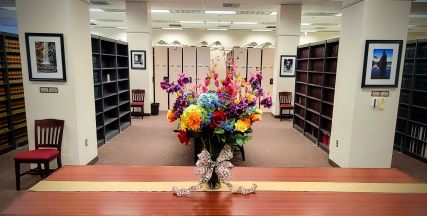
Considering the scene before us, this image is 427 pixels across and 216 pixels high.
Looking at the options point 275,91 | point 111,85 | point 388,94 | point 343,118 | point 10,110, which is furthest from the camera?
point 275,91

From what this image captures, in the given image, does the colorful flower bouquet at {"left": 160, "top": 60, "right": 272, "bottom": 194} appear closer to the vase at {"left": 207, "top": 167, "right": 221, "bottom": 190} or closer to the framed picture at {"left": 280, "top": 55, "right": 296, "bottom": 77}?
the vase at {"left": 207, "top": 167, "right": 221, "bottom": 190}

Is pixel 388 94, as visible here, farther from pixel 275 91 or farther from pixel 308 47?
pixel 275 91

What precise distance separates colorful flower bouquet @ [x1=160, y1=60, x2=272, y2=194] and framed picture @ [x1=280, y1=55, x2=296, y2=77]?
6.87m

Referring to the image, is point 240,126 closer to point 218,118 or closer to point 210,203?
point 218,118

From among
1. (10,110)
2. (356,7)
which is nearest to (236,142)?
(356,7)

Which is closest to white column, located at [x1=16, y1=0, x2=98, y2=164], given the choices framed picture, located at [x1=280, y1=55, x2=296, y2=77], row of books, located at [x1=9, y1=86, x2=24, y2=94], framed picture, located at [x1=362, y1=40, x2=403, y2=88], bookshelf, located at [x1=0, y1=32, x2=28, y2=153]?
bookshelf, located at [x1=0, y1=32, x2=28, y2=153]

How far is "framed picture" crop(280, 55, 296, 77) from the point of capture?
817 centimetres

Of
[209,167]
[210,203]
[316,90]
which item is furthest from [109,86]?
[210,203]

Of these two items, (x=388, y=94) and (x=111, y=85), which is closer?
(x=388, y=94)

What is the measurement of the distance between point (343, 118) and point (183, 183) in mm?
3241

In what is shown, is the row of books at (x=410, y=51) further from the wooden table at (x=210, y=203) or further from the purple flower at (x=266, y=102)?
the purple flower at (x=266, y=102)

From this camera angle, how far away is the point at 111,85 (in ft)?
20.6

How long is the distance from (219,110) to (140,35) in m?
7.17

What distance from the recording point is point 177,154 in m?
4.92
